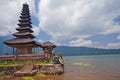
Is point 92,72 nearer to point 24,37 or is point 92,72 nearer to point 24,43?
point 24,43

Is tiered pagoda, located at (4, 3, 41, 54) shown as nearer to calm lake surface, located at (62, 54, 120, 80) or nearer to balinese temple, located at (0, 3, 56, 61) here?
balinese temple, located at (0, 3, 56, 61)

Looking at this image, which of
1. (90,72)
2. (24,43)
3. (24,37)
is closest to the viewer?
(90,72)

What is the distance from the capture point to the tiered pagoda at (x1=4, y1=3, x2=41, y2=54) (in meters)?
35.4

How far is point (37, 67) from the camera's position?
26.2 metres

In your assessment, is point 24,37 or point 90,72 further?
point 24,37

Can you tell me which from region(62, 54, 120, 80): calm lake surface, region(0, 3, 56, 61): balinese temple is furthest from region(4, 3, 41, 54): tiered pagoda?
Result: region(62, 54, 120, 80): calm lake surface

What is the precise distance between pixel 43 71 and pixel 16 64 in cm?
460

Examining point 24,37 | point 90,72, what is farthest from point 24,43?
point 90,72

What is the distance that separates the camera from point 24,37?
38.2 meters

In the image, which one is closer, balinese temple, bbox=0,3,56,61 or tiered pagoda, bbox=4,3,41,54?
balinese temple, bbox=0,3,56,61

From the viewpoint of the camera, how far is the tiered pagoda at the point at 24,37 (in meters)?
35.4

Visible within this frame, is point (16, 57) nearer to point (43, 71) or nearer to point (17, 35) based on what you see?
point (43, 71)

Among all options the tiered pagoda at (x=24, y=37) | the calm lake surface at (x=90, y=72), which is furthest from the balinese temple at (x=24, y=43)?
the calm lake surface at (x=90, y=72)

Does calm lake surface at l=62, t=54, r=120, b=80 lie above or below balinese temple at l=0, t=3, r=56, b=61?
below
